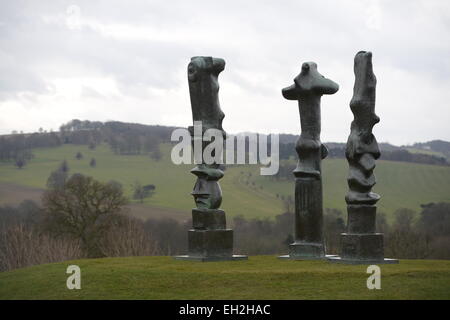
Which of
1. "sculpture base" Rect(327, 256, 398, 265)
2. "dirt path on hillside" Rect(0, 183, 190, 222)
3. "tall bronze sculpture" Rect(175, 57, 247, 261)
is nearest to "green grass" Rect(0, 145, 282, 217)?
"dirt path on hillside" Rect(0, 183, 190, 222)

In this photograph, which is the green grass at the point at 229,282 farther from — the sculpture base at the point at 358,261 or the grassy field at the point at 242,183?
the grassy field at the point at 242,183

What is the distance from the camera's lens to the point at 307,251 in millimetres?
23812

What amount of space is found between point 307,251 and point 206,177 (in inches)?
149

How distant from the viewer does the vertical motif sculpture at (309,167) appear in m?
23.8

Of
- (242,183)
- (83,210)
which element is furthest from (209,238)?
(242,183)

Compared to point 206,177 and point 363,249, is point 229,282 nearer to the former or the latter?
point 363,249

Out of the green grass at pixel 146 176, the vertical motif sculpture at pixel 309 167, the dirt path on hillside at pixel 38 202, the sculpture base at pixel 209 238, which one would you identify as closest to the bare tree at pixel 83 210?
the dirt path on hillside at pixel 38 202

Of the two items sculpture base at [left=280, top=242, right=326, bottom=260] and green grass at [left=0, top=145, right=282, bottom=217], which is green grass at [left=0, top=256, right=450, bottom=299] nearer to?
sculpture base at [left=280, top=242, right=326, bottom=260]

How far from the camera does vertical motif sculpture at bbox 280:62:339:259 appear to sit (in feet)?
77.9

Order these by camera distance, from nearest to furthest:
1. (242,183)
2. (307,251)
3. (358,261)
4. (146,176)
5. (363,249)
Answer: (358,261) → (363,249) → (307,251) → (242,183) → (146,176)

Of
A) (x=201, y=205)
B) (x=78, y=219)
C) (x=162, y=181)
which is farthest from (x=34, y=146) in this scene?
(x=201, y=205)

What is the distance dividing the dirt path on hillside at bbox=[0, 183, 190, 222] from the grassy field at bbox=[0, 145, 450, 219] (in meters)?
0.14
